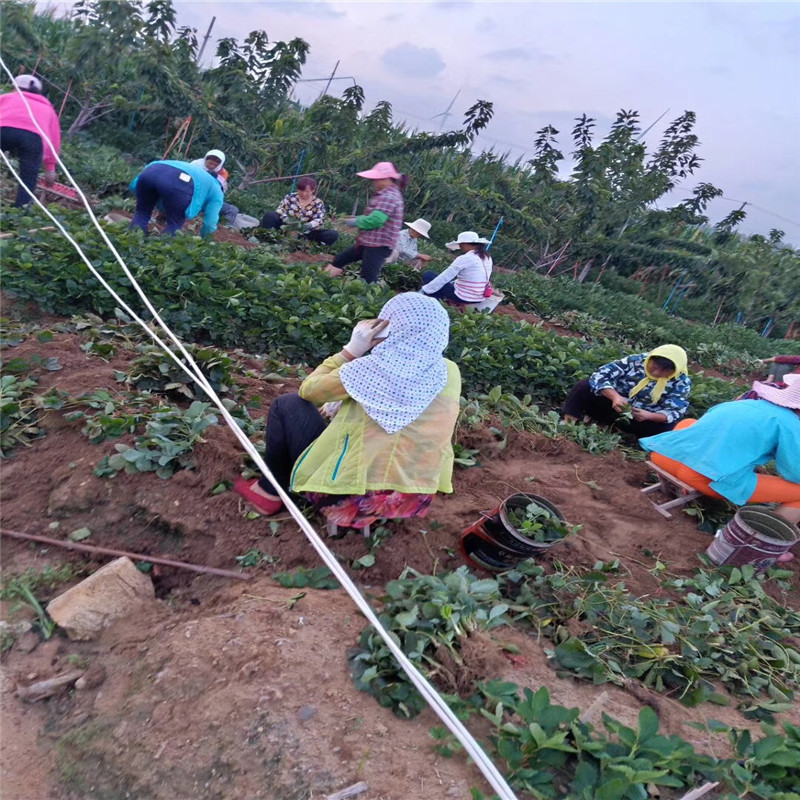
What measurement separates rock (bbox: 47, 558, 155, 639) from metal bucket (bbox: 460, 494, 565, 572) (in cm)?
141

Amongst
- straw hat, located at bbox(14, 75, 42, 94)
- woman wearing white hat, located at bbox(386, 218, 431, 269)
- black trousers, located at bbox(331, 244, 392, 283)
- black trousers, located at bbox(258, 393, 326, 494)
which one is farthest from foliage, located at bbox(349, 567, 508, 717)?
woman wearing white hat, located at bbox(386, 218, 431, 269)

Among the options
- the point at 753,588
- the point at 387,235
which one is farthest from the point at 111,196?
the point at 753,588

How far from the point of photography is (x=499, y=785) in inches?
52.4

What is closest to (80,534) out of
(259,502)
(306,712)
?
(259,502)

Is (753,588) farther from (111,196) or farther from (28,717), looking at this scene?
(111,196)

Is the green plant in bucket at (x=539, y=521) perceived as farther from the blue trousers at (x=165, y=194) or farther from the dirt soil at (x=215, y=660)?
the blue trousers at (x=165, y=194)

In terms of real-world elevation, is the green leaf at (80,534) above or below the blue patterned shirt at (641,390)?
below

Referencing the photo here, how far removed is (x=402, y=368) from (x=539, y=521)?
115 cm

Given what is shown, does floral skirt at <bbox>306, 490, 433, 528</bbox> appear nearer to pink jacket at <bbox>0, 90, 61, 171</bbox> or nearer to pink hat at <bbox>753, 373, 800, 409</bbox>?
pink hat at <bbox>753, 373, 800, 409</bbox>

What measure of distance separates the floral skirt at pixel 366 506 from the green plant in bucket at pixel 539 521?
1.72 ft

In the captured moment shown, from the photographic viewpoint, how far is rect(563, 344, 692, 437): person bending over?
4.39 m

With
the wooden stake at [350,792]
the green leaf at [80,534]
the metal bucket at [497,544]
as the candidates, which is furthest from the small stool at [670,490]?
the green leaf at [80,534]

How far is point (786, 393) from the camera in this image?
341cm

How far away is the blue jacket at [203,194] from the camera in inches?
218
